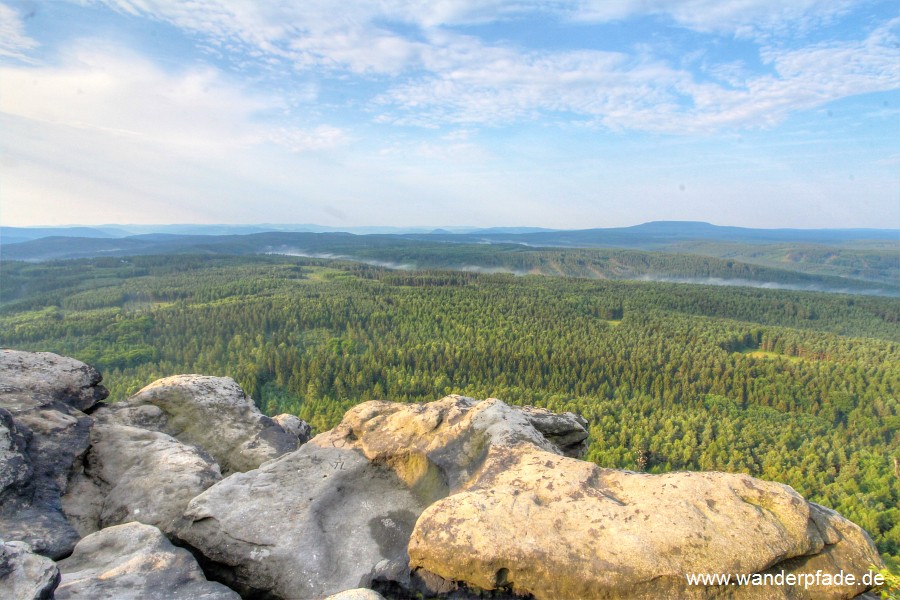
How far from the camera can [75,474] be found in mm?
15953

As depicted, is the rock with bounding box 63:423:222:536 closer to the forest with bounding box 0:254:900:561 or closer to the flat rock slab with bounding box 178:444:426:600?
the flat rock slab with bounding box 178:444:426:600

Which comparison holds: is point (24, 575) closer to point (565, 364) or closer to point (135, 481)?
point (135, 481)

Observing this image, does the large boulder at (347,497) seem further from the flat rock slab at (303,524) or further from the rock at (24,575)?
the rock at (24,575)

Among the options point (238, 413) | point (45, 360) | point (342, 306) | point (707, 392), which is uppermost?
point (45, 360)

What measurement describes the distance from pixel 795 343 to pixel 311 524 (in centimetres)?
14274

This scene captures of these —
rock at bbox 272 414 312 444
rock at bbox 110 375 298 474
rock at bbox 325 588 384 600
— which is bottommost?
rock at bbox 272 414 312 444

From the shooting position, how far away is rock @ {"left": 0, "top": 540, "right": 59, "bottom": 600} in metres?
8.19


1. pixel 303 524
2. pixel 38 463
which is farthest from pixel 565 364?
pixel 38 463

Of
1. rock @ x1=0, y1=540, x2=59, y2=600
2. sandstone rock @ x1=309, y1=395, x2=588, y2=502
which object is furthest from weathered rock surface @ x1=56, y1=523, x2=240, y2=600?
sandstone rock @ x1=309, y1=395, x2=588, y2=502

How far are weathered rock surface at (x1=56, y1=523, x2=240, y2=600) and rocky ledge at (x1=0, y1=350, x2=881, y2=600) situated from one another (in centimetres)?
5

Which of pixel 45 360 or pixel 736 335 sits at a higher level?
pixel 45 360

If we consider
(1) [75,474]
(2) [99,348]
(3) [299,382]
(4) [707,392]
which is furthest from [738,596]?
(2) [99,348]

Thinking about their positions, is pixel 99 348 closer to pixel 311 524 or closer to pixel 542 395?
pixel 542 395

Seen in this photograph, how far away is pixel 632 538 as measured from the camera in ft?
34.4
